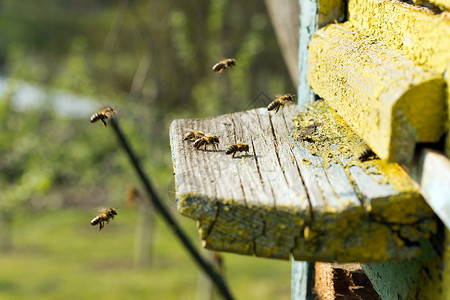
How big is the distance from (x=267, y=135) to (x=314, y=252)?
1.65 ft

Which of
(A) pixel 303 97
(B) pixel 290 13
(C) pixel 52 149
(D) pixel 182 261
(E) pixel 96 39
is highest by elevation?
(E) pixel 96 39

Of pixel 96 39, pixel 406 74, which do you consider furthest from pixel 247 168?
pixel 96 39

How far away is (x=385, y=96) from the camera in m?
1.16

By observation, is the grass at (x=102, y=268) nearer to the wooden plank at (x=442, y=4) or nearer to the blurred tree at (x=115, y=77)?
the blurred tree at (x=115, y=77)

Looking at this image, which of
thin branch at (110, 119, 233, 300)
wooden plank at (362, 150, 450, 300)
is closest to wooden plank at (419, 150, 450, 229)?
wooden plank at (362, 150, 450, 300)

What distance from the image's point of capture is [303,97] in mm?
2295

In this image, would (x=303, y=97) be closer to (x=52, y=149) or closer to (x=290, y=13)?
(x=290, y=13)

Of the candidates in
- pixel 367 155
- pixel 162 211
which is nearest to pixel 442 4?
pixel 367 155

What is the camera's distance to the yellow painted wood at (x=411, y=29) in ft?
3.63

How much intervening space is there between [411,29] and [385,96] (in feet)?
0.76

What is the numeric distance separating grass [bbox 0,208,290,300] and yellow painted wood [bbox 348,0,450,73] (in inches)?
312

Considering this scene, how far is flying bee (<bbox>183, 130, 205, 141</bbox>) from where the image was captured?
1.49 metres

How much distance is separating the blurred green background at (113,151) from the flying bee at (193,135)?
3.69 meters

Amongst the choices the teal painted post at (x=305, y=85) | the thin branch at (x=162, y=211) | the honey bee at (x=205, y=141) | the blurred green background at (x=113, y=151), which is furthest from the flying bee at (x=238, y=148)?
the blurred green background at (x=113, y=151)
